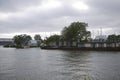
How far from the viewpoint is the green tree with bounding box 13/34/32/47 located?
570ft

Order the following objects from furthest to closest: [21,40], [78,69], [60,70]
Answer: [21,40]
[78,69]
[60,70]

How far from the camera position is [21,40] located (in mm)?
175000

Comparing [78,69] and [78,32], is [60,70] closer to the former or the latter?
[78,69]

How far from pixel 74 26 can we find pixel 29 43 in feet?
303

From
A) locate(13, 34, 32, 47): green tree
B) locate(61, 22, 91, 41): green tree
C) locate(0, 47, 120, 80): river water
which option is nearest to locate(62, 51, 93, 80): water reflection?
locate(0, 47, 120, 80): river water

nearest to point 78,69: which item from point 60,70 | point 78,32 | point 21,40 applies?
point 60,70

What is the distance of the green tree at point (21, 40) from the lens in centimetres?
17388

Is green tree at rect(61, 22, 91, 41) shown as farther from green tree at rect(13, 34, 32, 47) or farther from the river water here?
green tree at rect(13, 34, 32, 47)

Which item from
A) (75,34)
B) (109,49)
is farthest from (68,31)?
(109,49)

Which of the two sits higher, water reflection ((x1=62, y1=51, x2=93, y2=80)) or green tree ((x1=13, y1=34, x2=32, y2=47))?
green tree ((x1=13, y1=34, x2=32, y2=47))

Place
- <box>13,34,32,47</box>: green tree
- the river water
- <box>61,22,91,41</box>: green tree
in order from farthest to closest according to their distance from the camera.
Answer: <box>13,34,32,47</box>: green tree, <box>61,22,91,41</box>: green tree, the river water

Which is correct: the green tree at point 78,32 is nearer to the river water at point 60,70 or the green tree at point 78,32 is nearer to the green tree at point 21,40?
the river water at point 60,70

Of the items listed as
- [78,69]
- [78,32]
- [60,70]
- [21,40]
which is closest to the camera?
[60,70]

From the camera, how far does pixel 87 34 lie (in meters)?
98.1
